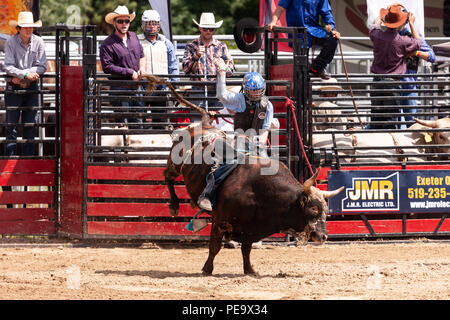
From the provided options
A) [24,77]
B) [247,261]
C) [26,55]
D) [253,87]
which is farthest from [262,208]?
[26,55]

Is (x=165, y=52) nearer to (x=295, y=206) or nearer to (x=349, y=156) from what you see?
(x=349, y=156)

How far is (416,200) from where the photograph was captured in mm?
11258

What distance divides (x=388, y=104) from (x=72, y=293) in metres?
6.25

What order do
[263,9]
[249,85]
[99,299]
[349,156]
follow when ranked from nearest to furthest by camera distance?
[99,299]
[249,85]
[349,156]
[263,9]

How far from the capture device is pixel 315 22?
11.6m

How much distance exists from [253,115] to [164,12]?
4.60 metres

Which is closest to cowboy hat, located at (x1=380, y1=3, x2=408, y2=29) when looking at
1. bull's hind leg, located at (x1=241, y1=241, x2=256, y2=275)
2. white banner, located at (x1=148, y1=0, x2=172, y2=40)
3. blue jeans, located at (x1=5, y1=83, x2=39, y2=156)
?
white banner, located at (x1=148, y1=0, x2=172, y2=40)

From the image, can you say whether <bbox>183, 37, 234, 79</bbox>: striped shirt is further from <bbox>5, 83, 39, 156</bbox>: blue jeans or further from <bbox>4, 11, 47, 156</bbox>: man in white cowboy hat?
<bbox>5, 83, 39, 156</bbox>: blue jeans

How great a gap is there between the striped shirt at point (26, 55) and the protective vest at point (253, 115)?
353cm

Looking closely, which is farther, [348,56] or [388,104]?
[348,56]

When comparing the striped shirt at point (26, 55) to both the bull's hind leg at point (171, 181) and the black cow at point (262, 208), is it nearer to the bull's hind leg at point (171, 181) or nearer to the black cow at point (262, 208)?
the bull's hind leg at point (171, 181)

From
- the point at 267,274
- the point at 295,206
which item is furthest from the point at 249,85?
the point at 267,274

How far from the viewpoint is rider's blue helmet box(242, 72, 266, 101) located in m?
9.02
